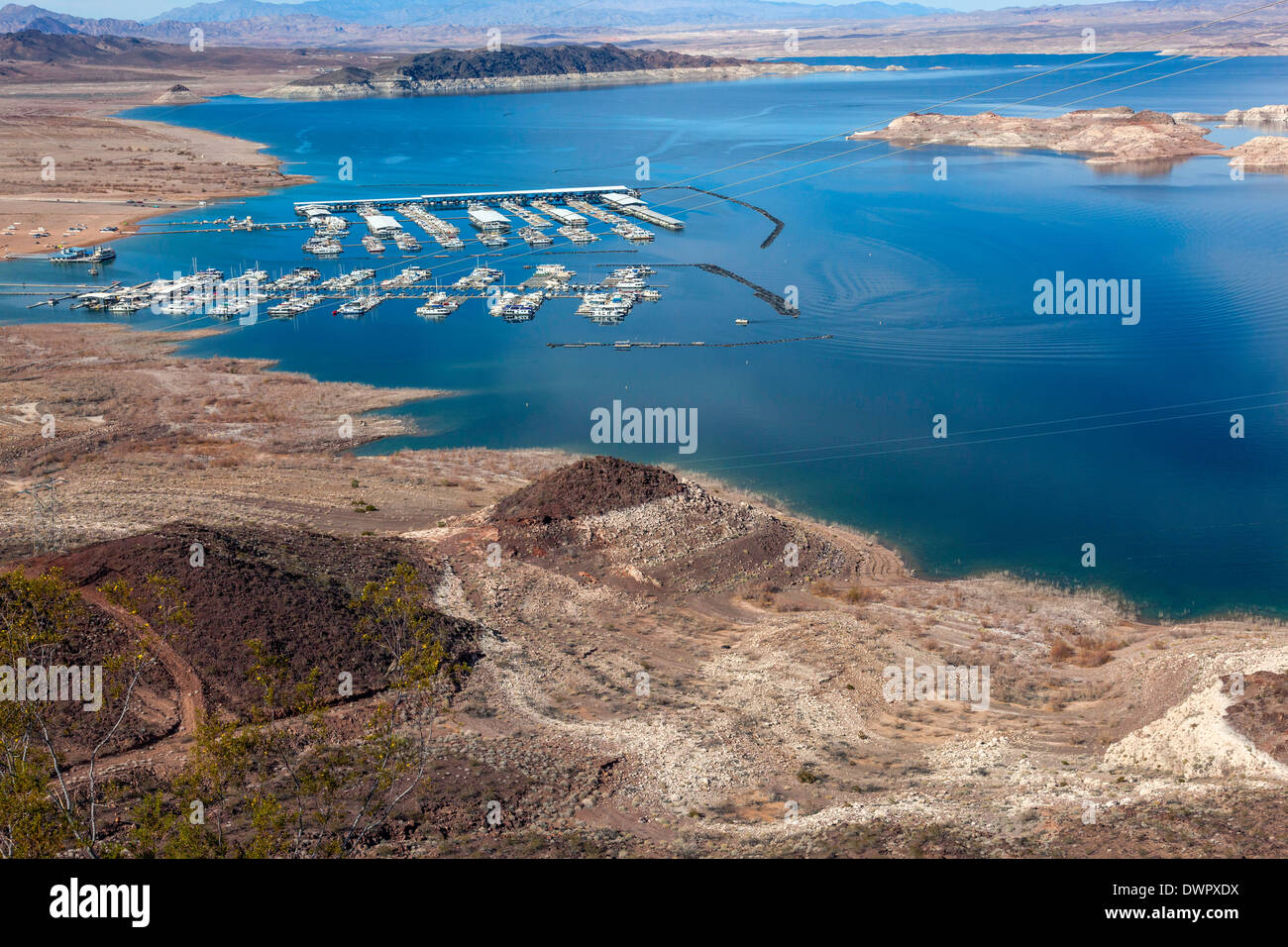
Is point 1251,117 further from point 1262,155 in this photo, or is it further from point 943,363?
point 943,363

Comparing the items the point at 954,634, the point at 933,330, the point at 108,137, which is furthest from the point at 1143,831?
the point at 108,137

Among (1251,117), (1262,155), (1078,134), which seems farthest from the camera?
(1251,117)

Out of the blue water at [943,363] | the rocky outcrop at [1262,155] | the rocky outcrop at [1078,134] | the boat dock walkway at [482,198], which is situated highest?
the rocky outcrop at [1078,134]

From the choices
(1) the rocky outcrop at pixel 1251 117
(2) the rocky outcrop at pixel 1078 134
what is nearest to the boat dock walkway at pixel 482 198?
(2) the rocky outcrop at pixel 1078 134

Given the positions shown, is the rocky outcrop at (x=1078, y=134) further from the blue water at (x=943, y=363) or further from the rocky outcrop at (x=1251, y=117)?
the blue water at (x=943, y=363)

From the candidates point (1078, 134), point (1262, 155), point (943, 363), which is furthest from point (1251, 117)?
point (943, 363)

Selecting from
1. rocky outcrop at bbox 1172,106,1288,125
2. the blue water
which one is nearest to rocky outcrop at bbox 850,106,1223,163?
rocky outcrop at bbox 1172,106,1288,125

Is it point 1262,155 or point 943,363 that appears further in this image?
point 1262,155
